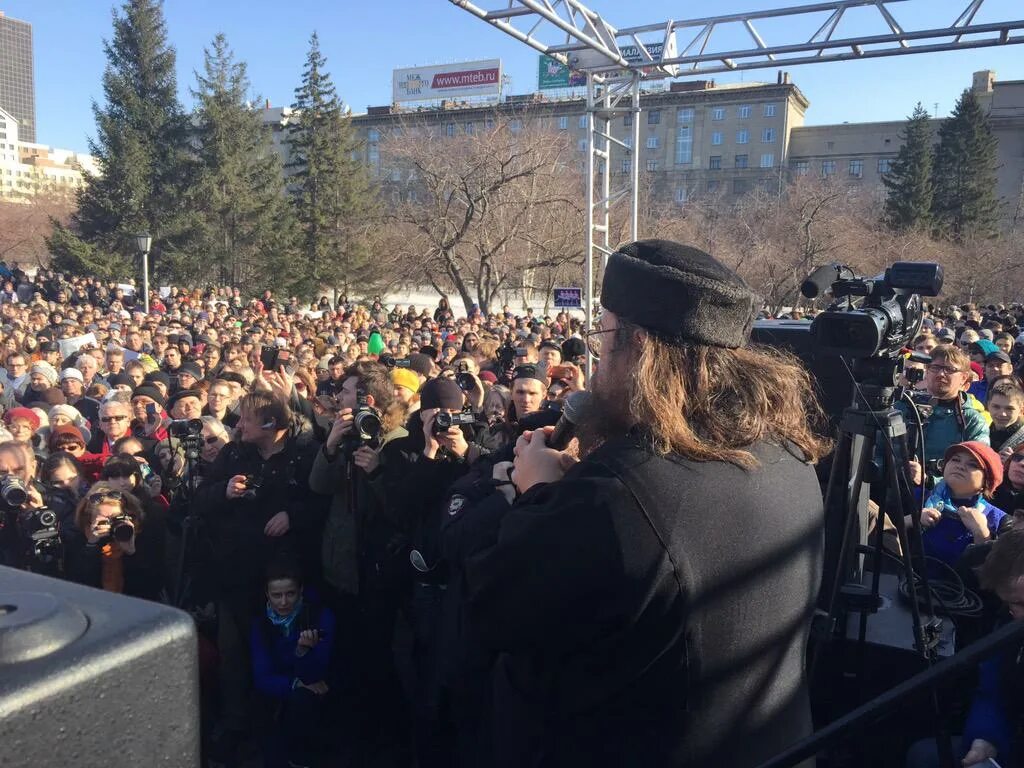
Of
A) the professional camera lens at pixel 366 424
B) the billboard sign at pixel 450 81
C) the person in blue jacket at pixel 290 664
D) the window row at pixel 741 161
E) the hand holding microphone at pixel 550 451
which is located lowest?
the person in blue jacket at pixel 290 664

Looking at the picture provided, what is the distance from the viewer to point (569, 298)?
11344mm

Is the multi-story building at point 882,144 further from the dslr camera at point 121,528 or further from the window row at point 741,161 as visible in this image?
the dslr camera at point 121,528

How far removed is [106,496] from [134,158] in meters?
34.1

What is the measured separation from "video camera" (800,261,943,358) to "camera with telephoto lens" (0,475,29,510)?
3729mm

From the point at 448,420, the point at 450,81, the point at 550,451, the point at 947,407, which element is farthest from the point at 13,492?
the point at 450,81

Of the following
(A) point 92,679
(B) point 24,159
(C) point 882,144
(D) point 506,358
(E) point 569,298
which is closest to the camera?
(A) point 92,679

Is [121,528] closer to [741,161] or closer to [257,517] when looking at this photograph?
[257,517]

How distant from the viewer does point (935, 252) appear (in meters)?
32.9

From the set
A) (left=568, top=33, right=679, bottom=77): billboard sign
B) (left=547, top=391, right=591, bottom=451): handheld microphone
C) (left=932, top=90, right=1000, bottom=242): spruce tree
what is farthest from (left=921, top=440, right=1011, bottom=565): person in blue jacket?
(left=932, top=90, right=1000, bottom=242): spruce tree

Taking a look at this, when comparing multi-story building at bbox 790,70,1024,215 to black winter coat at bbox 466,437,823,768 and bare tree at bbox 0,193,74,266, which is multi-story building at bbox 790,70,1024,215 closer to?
bare tree at bbox 0,193,74,266

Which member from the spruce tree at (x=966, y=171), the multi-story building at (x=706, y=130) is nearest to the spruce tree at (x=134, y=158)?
the multi-story building at (x=706, y=130)

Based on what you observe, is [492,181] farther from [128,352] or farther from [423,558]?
[423,558]

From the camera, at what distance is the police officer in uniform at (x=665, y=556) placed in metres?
1.31

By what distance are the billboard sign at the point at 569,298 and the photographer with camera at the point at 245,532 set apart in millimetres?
7350
